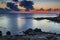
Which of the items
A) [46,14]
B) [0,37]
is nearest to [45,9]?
[46,14]

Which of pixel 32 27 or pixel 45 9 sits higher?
pixel 45 9

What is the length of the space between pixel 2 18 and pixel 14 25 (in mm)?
221

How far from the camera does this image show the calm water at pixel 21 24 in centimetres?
254

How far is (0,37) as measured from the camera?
8.10 ft

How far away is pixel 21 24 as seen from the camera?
2.57 meters

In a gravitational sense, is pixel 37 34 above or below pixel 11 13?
below

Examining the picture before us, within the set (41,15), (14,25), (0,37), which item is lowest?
(0,37)

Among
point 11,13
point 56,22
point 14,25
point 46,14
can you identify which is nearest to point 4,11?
point 11,13

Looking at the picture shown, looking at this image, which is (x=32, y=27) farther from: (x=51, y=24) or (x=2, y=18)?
(x=2, y=18)

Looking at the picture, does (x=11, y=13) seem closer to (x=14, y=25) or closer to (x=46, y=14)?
(x=14, y=25)

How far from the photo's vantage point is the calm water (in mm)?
2535

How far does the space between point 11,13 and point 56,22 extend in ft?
2.38

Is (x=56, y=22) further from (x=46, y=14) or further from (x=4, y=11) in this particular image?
(x=4, y=11)

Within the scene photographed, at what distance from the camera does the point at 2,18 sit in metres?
2.56
